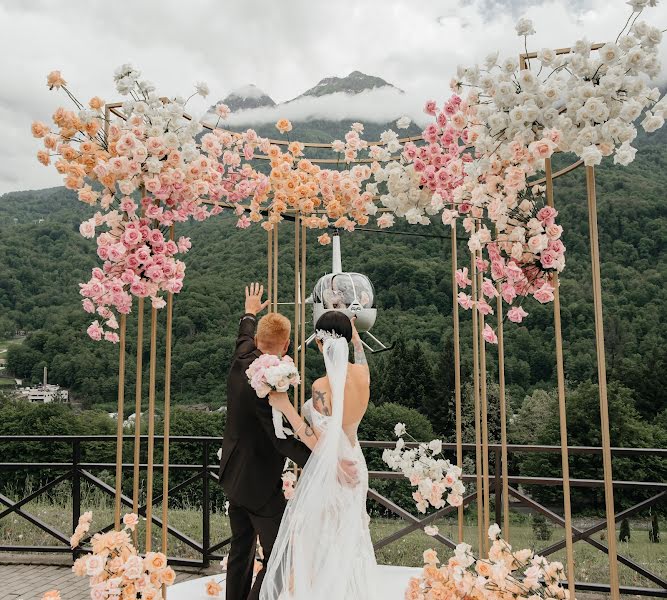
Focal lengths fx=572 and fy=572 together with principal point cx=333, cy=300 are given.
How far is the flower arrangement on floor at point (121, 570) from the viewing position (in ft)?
7.84

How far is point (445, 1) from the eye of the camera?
7586 mm

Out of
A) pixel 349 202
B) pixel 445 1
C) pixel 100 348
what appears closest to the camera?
pixel 349 202

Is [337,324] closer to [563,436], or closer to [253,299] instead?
[253,299]

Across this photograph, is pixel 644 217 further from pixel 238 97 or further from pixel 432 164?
pixel 238 97

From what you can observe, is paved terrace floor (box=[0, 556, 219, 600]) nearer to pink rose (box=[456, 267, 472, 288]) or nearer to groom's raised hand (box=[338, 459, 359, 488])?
groom's raised hand (box=[338, 459, 359, 488])

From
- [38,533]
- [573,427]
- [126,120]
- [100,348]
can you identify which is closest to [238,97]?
[100,348]

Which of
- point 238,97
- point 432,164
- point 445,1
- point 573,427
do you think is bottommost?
point 573,427

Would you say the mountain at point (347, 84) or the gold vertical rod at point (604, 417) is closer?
Answer: the gold vertical rod at point (604, 417)

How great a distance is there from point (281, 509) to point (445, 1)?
718 centimetres

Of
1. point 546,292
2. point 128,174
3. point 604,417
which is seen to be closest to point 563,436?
point 604,417

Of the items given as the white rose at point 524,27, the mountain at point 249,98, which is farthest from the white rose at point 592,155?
the mountain at point 249,98

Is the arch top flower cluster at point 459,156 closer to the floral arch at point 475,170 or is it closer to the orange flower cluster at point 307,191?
the floral arch at point 475,170

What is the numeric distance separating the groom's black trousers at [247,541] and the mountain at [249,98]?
2734 centimetres

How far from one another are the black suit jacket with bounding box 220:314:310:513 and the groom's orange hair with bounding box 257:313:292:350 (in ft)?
0.39
